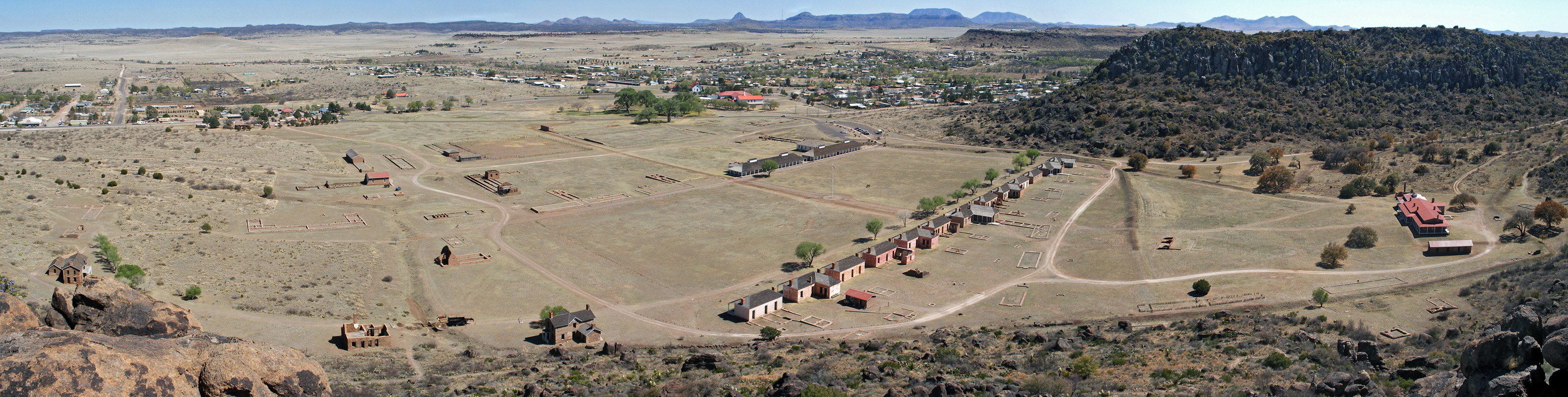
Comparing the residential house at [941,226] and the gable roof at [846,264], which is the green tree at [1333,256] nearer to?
the residential house at [941,226]

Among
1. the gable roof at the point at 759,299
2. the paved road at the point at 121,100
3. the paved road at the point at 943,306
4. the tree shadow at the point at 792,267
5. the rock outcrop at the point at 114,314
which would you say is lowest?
the tree shadow at the point at 792,267

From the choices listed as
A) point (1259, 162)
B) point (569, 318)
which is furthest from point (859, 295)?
point (1259, 162)

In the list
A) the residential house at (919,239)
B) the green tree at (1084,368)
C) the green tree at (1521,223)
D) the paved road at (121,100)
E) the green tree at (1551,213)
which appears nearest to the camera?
the green tree at (1084,368)

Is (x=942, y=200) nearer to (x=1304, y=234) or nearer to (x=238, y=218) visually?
(x=1304, y=234)

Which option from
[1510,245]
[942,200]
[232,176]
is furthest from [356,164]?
[1510,245]

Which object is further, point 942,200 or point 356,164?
point 356,164

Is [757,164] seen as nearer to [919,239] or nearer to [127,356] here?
[919,239]

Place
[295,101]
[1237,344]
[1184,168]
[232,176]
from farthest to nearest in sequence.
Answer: [295,101]
[1184,168]
[232,176]
[1237,344]

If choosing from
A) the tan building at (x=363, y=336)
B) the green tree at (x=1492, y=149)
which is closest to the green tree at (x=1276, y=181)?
the green tree at (x=1492, y=149)
